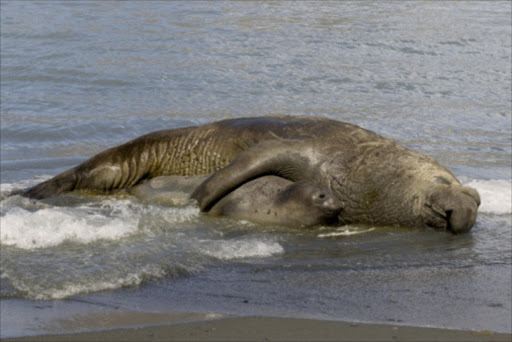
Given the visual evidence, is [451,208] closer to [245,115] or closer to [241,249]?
[241,249]

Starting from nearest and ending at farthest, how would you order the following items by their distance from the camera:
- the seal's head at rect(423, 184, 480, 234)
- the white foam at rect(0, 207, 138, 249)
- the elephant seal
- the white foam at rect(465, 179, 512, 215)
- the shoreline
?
the shoreline
the white foam at rect(0, 207, 138, 249)
the seal's head at rect(423, 184, 480, 234)
the elephant seal
the white foam at rect(465, 179, 512, 215)

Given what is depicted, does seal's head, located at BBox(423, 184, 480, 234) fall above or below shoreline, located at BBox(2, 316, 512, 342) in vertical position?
below

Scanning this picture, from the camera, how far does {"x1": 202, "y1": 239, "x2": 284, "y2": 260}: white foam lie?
5.88 m

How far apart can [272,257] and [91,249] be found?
1308 mm

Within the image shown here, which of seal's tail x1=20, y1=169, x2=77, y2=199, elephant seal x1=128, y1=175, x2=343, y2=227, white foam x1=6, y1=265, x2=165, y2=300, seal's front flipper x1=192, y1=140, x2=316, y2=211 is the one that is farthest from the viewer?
seal's tail x1=20, y1=169, x2=77, y2=199

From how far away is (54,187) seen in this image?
8055mm

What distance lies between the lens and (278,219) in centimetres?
704

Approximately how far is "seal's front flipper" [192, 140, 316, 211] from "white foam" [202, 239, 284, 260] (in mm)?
967

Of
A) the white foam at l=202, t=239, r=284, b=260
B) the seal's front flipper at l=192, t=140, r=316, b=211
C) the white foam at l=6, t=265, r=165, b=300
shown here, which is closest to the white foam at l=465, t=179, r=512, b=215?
the seal's front flipper at l=192, t=140, r=316, b=211

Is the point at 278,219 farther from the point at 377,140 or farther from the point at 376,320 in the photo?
the point at 376,320

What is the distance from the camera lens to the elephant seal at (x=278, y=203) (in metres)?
6.90

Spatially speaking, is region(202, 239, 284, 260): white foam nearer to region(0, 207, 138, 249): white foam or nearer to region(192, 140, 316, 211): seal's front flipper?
region(0, 207, 138, 249): white foam

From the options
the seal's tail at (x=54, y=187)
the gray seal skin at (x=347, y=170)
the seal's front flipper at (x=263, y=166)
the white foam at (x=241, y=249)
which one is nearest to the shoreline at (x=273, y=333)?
the white foam at (x=241, y=249)

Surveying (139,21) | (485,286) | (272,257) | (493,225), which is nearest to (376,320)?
(485,286)
